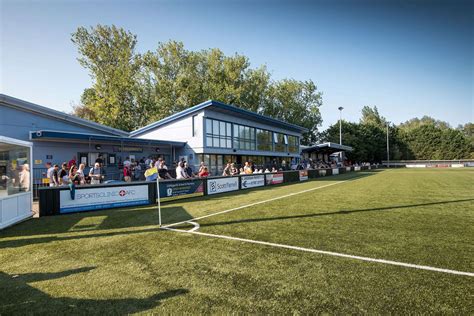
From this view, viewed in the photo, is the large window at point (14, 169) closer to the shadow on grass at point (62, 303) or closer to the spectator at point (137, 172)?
the shadow on grass at point (62, 303)

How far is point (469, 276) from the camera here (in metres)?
4.13

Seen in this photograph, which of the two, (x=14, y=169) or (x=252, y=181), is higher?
(x=14, y=169)

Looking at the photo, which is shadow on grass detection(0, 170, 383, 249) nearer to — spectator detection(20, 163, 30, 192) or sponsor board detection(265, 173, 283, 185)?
spectator detection(20, 163, 30, 192)

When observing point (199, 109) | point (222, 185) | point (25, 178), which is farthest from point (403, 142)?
point (25, 178)

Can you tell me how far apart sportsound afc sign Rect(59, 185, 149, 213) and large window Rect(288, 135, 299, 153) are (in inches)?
1228

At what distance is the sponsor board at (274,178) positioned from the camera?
21355 millimetres

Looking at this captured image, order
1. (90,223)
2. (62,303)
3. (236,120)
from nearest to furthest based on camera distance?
(62,303) → (90,223) → (236,120)

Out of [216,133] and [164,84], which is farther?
[164,84]

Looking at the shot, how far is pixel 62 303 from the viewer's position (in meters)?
3.58

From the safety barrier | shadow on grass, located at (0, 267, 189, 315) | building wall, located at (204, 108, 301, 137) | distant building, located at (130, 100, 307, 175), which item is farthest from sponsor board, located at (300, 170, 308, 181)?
shadow on grass, located at (0, 267, 189, 315)

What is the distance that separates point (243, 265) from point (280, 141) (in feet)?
112

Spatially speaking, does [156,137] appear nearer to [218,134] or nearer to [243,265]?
[218,134]

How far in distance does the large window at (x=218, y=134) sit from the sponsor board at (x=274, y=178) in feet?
21.7

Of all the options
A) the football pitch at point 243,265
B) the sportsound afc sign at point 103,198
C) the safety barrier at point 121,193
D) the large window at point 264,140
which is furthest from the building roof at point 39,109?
the large window at point 264,140
